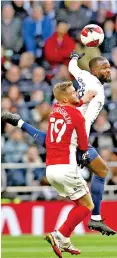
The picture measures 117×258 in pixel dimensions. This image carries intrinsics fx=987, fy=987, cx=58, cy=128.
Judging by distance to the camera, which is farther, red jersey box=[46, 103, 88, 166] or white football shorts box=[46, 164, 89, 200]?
white football shorts box=[46, 164, 89, 200]

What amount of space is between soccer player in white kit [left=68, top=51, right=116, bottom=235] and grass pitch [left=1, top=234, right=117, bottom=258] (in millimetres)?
450

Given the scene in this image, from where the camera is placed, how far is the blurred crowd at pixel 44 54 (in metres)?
17.3

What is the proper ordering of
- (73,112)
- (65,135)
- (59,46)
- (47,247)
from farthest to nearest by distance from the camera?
(59,46)
(47,247)
(65,135)
(73,112)

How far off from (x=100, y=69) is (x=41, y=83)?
6264mm

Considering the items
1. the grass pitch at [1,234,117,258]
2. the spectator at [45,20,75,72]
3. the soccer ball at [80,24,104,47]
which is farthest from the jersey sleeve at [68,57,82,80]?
the spectator at [45,20,75,72]

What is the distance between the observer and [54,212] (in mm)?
16453

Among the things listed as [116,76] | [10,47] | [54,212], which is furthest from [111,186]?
[10,47]

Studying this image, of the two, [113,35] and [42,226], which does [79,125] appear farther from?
[113,35]

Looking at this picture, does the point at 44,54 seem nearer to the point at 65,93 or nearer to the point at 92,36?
the point at 92,36

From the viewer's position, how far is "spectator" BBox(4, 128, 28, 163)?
1698 cm

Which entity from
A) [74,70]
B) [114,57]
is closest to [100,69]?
[74,70]

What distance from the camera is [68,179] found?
1079cm

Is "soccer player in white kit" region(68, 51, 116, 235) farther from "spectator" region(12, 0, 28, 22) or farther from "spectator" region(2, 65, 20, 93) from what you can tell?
"spectator" region(12, 0, 28, 22)

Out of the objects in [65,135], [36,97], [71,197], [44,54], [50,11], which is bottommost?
[71,197]
